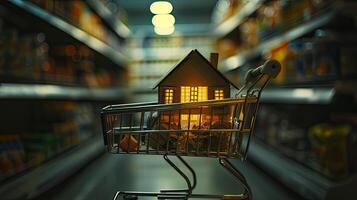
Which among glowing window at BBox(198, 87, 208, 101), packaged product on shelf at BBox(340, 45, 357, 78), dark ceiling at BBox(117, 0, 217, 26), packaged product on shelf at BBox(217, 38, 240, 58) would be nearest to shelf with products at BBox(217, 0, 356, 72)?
packaged product on shelf at BBox(340, 45, 357, 78)

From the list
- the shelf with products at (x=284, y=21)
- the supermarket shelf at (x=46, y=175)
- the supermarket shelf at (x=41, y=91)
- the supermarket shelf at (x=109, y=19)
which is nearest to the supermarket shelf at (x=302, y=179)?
the shelf with products at (x=284, y=21)

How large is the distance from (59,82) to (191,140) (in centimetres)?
185

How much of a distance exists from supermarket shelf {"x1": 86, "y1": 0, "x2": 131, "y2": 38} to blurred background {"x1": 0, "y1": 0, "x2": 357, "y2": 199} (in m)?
0.04

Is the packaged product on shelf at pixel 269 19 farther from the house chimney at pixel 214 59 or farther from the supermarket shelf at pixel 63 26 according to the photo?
the house chimney at pixel 214 59

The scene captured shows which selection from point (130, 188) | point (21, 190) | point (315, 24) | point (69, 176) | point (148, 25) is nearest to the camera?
point (21, 190)

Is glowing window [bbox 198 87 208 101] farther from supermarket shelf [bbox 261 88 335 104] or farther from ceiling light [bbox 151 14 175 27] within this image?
ceiling light [bbox 151 14 175 27]

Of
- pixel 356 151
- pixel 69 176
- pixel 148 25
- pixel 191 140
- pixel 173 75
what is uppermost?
pixel 148 25

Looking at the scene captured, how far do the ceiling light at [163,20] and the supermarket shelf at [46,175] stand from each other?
4.12 meters

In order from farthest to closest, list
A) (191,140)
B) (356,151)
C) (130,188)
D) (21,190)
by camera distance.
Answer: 1. (356,151)
2. (130,188)
3. (21,190)
4. (191,140)

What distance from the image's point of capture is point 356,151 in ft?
6.04

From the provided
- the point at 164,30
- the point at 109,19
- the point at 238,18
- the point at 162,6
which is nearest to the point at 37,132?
the point at 162,6

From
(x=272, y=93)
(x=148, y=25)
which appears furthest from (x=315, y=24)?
(x=148, y=25)

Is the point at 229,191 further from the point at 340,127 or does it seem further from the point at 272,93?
the point at 272,93

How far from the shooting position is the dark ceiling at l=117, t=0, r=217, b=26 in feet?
21.7
